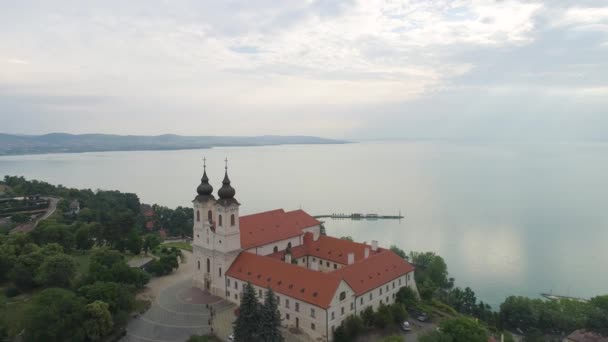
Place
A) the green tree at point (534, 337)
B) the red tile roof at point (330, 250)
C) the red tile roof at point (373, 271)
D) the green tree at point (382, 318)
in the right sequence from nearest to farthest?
the green tree at point (534, 337), the green tree at point (382, 318), the red tile roof at point (373, 271), the red tile roof at point (330, 250)

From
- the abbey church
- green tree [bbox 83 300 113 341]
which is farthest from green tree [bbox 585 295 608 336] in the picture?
green tree [bbox 83 300 113 341]

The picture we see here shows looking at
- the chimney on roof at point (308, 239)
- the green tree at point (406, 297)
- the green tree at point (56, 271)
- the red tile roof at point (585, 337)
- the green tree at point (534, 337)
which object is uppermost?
the chimney on roof at point (308, 239)

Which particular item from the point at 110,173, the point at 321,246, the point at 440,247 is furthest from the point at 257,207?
the point at 110,173

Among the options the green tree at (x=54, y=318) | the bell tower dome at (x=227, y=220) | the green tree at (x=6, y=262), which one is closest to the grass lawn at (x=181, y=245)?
the green tree at (x=6, y=262)

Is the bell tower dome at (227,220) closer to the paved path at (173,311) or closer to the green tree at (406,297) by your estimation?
the paved path at (173,311)

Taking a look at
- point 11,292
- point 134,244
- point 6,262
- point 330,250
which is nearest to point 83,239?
point 134,244

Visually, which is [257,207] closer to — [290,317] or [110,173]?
[290,317]
